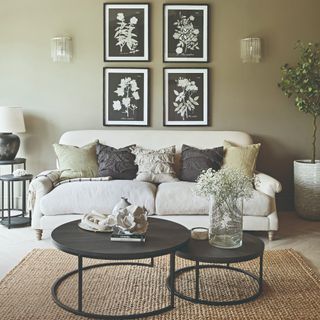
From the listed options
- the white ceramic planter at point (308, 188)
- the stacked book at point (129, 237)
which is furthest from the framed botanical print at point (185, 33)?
the stacked book at point (129, 237)

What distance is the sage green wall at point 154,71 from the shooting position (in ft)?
16.9

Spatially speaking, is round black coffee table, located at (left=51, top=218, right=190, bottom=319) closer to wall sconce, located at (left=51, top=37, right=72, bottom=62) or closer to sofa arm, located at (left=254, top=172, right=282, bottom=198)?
sofa arm, located at (left=254, top=172, right=282, bottom=198)

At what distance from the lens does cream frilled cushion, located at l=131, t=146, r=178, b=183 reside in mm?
4535

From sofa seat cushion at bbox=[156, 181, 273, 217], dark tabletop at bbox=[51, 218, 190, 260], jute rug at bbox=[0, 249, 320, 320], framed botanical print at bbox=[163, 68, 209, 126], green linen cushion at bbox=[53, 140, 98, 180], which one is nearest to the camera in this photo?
dark tabletop at bbox=[51, 218, 190, 260]

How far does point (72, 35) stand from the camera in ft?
16.9

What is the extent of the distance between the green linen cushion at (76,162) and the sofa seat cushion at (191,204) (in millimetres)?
870

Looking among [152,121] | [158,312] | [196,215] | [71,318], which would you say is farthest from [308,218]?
[71,318]

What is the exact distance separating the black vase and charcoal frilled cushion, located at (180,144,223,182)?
1748 mm

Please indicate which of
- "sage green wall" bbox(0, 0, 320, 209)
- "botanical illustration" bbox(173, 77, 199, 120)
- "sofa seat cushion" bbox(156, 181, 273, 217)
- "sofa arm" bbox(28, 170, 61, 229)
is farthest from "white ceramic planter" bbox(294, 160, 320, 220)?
"sofa arm" bbox(28, 170, 61, 229)

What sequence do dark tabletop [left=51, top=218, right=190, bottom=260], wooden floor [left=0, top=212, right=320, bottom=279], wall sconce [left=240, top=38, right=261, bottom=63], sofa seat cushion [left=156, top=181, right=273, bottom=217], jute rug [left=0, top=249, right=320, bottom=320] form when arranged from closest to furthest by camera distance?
dark tabletop [left=51, top=218, right=190, bottom=260] < jute rug [left=0, top=249, right=320, bottom=320] < wooden floor [left=0, top=212, right=320, bottom=279] < sofa seat cushion [left=156, top=181, right=273, bottom=217] < wall sconce [left=240, top=38, right=261, bottom=63]

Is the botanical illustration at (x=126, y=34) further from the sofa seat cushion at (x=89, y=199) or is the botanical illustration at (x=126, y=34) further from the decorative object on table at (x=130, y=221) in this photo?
the decorative object on table at (x=130, y=221)

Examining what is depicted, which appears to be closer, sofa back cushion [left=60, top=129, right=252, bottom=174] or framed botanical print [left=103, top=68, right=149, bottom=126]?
sofa back cushion [left=60, top=129, right=252, bottom=174]

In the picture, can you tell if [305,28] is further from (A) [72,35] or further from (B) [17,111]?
(B) [17,111]

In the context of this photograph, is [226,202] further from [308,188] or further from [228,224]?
[308,188]
